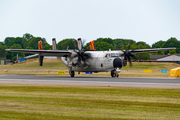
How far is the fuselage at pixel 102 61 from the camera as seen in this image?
3831 cm

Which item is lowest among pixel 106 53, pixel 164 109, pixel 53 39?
pixel 164 109

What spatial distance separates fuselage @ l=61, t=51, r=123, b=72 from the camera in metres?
38.3

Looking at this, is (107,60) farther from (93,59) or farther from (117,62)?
(93,59)

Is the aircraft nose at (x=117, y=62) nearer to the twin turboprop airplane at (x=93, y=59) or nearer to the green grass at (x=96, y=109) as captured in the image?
the twin turboprop airplane at (x=93, y=59)

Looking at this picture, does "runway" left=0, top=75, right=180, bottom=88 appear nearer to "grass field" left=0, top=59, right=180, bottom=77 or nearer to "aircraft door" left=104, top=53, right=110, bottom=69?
"aircraft door" left=104, top=53, right=110, bottom=69

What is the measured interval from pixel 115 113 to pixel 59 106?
11.0 ft

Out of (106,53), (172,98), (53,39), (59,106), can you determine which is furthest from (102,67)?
(59,106)

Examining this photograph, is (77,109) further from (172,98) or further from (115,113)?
(172,98)

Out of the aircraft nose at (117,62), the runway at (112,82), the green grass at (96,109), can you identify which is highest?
the aircraft nose at (117,62)

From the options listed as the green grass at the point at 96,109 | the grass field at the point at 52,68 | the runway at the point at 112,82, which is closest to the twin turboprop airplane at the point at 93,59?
the runway at the point at 112,82

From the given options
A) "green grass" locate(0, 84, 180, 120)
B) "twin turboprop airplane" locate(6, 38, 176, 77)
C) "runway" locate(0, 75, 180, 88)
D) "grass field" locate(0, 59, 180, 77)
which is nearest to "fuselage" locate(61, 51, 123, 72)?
A: "twin turboprop airplane" locate(6, 38, 176, 77)

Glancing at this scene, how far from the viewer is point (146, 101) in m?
15.8

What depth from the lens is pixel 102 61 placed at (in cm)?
4041

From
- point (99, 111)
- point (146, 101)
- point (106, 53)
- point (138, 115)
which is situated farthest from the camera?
point (106, 53)
